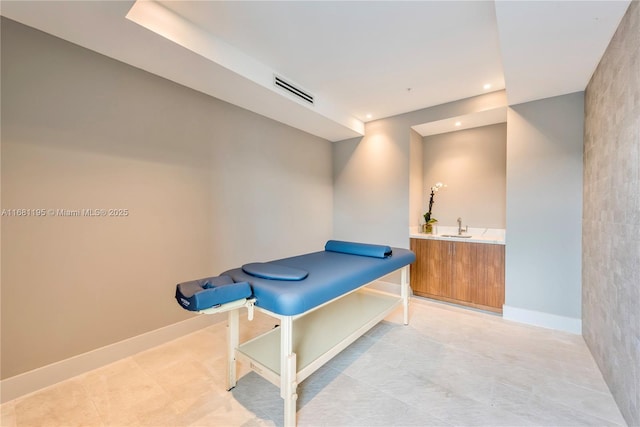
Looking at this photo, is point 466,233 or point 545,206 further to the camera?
point 466,233

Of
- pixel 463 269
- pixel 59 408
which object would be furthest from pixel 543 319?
pixel 59 408

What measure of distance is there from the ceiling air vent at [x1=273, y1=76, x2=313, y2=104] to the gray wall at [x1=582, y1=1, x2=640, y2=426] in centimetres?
228

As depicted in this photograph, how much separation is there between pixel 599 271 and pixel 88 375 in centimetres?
371

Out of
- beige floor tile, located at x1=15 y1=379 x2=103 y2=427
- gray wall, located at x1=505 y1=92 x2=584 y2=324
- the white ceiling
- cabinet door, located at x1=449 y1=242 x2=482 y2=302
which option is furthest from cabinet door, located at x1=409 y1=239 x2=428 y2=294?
beige floor tile, located at x1=15 y1=379 x2=103 y2=427

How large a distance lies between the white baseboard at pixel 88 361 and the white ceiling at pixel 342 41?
2.14m

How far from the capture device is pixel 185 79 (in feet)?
7.03

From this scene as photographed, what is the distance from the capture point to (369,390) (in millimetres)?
1610

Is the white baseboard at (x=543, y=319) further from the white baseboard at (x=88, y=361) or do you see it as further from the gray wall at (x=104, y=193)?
the white baseboard at (x=88, y=361)

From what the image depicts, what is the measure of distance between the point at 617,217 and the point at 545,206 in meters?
1.11

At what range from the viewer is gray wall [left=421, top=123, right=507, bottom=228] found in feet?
10.6

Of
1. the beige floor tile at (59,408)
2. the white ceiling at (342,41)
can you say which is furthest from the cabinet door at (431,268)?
the beige floor tile at (59,408)

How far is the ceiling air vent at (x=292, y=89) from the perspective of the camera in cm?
241

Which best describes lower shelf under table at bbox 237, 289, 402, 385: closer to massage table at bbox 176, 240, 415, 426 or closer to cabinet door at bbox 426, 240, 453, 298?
massage table at bbox 176, 240, 415, 426

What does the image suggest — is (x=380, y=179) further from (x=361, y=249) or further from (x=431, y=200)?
(x=361, y=249)
